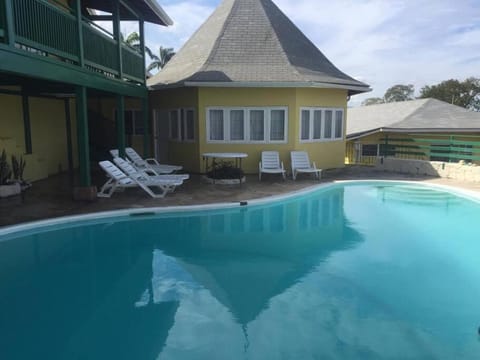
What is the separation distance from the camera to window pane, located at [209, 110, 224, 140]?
45.8 feet

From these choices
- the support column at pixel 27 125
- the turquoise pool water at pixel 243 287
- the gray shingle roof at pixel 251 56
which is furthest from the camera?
the gray shingle roof at pixel 251 56

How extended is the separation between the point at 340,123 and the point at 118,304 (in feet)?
42.5

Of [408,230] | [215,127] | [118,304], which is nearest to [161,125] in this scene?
[215,127]

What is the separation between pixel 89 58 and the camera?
386 inches

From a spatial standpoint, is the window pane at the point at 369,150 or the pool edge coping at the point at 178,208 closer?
the pool edge coping at the point at 178,208

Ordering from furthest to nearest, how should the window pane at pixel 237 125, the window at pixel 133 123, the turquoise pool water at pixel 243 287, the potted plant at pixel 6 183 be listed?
1. the window at pixel 133 123
2. the window pane at pixel 237 125
3. the potted plant at pixel 6 183
4. the turquoise pool water at pixel 243 287

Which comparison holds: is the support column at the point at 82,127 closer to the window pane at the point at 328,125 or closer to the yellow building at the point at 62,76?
the yellow building at the point at 62,76

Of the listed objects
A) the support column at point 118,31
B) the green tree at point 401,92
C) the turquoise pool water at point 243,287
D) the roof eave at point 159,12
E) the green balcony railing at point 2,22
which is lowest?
the turquoise pool water at point 243,287

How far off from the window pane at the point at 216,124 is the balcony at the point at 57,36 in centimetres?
325

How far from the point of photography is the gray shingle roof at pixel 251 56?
13414 millimetres

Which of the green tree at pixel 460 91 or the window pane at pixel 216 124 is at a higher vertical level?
the green tree at pixel 460 91

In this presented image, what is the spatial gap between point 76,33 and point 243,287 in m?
7.12

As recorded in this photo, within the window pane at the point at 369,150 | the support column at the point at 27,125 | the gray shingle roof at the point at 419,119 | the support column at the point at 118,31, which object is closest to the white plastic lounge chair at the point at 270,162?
the support column at the point at 118,31

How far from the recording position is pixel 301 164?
13.8m
